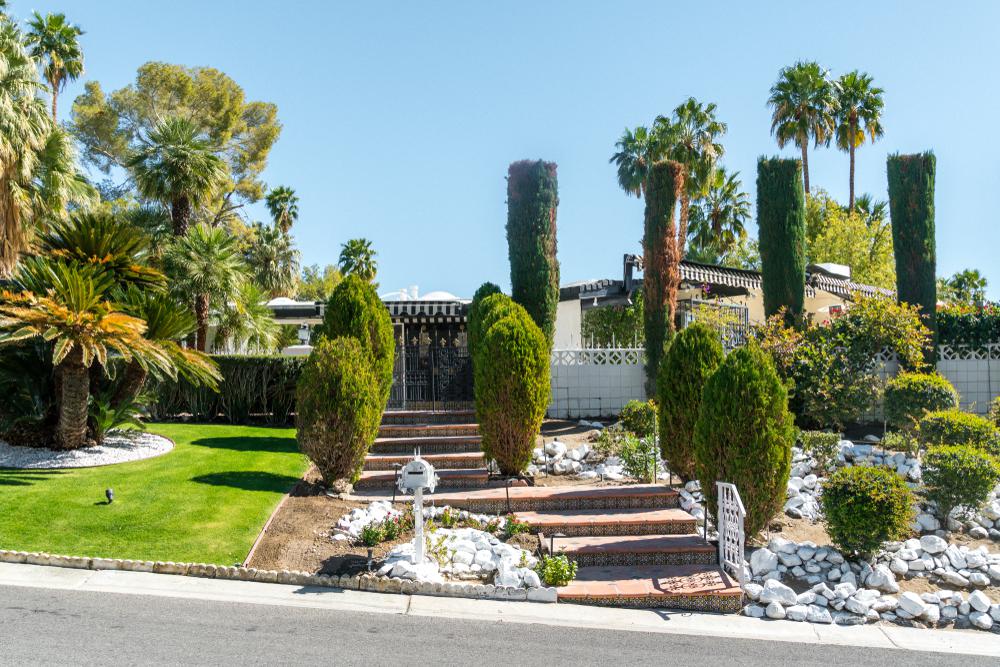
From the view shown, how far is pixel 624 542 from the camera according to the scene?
8.45 m

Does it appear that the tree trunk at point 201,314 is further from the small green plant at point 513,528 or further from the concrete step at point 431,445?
the small green plant at point 513,528

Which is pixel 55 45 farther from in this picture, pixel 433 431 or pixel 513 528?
pixel 513 528

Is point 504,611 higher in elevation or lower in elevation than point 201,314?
lower

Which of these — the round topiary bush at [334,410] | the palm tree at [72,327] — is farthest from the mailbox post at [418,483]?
the palm tree at [72,327]

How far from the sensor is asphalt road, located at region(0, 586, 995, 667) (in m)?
5.62

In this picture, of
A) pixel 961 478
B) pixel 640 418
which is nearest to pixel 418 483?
pixel 640 418

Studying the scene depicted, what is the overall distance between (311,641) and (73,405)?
6959mm

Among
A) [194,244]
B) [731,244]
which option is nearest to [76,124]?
[194,244]

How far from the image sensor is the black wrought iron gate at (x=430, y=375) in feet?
51.4

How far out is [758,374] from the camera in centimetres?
827

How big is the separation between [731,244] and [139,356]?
90.9ft

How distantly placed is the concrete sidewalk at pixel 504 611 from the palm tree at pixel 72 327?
366 centimetres

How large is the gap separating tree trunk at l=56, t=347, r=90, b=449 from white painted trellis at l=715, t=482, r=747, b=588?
8.89 metres

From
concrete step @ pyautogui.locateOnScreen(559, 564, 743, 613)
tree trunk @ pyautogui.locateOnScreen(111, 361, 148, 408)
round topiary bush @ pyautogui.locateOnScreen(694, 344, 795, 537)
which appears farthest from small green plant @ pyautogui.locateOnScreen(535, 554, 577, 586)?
tree trunk @ pyautogui.locateOnScreen(111, 361, 148, 408)
